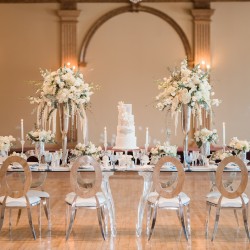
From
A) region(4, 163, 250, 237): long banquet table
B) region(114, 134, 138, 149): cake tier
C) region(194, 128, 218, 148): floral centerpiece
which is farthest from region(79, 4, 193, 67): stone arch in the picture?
region(4, 163, 250, 237): long banquet table

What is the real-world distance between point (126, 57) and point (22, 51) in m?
2.32

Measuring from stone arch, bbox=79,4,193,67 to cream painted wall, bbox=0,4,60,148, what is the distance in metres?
0.59

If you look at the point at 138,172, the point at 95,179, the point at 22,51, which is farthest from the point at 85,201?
the point at 22,51

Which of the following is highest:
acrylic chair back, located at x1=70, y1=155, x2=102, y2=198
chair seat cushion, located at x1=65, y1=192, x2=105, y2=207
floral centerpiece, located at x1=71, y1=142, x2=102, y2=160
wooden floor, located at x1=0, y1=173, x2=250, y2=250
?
floral centerpiece, located at x1=71, y1=142, x2=102, y2=160

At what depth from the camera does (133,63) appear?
41.0 feet

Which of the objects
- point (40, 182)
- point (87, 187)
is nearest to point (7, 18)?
point (40, 182)

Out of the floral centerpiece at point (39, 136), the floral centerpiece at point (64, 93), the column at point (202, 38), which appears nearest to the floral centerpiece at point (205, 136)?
the floral centerpiece at point (64, 93)

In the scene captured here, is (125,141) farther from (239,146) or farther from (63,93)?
(239,146)

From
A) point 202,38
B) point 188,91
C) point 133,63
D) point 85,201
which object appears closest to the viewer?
point 85,201

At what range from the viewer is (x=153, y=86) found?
1253cm

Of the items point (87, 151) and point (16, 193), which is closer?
point (16, 193)

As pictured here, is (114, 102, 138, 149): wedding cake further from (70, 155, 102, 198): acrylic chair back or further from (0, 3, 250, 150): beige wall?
(0, 3, 250, 150): beige wall

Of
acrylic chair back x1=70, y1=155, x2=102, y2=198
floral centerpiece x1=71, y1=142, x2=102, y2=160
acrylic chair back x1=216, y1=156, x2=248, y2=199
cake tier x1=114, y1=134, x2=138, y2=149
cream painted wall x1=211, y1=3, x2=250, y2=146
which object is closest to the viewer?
acrylic chair back x1=216, y1=156, x2=248, y2=199

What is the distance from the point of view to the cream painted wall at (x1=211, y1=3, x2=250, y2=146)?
40.6ft
